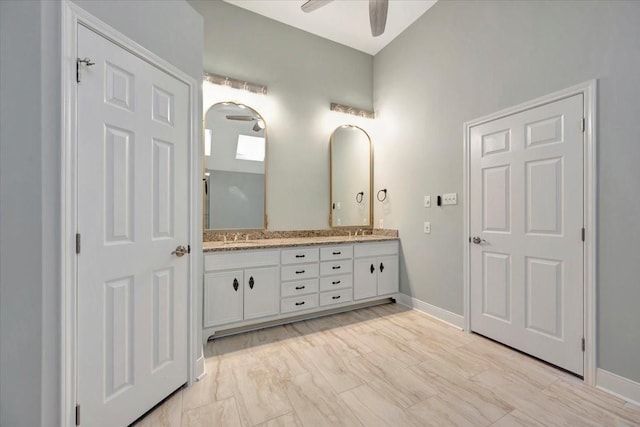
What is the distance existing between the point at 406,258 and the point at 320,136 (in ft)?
6.33

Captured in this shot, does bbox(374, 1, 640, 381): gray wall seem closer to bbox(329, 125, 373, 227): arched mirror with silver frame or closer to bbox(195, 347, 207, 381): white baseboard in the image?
bbox(329, 125, 373, 227): arched mirror with silver frame

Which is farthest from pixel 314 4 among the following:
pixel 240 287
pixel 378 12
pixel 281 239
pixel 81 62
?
pixel 240 287

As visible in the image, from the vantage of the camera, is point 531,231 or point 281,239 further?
point 281,239

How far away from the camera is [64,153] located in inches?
45.9

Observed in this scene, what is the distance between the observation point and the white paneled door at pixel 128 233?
1.26m

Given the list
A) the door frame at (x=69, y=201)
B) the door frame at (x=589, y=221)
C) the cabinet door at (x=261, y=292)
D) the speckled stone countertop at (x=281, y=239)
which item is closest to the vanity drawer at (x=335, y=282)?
the speckled stone countertop at (x=281, y=239)

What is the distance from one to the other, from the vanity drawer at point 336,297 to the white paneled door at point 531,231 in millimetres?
1263

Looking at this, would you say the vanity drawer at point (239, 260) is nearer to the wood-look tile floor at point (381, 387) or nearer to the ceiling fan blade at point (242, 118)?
the wood-look tile floor at point (381, 387)

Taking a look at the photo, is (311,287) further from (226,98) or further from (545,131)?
(545,131)

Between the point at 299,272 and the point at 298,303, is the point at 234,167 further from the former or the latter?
the point at 298,303

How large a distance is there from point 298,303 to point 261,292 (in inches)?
17.0

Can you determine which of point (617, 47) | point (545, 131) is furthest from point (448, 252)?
point (617, 47)

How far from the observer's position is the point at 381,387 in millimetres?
1778
